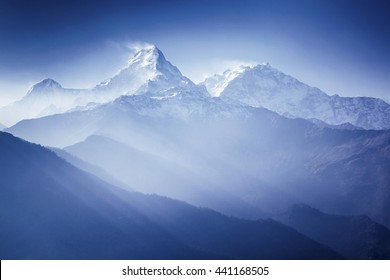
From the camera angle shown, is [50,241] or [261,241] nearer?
[50,241]

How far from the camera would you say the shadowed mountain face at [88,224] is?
294ft

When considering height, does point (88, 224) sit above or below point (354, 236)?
below

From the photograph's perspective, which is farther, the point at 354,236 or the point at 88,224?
the point at 354,236

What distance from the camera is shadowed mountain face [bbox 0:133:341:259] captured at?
294 ft

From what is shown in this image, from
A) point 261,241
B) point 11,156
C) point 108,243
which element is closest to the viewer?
point 108,243

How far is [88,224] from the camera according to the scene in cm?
9881

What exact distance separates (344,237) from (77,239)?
141 metres

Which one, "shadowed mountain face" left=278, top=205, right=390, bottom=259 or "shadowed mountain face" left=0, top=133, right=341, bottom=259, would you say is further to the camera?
"shadowed mountain face" left=278, top=205, right=390, bottom=259

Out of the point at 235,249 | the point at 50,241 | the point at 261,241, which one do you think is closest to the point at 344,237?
the point at 261,241

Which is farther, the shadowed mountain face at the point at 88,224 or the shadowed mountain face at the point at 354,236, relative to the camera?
the shadowed mountain face at the point at 354,236
